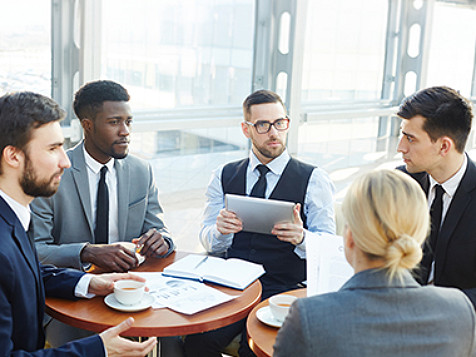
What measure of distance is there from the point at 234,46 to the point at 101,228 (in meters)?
2.90

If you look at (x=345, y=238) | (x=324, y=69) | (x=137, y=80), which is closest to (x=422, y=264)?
(x=345, y=238)

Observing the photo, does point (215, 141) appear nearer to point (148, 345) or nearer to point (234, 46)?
point (234, 46)

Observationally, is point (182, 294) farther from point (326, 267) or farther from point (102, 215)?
point (102, 215)

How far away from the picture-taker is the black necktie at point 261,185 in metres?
2.81

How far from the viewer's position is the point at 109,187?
271 centimetres

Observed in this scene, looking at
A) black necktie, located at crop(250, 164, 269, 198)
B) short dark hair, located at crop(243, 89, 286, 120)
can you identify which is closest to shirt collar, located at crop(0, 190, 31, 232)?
black necktie, located at crop(250, 164, 269, 198)

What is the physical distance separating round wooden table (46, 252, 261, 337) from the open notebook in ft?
0.38

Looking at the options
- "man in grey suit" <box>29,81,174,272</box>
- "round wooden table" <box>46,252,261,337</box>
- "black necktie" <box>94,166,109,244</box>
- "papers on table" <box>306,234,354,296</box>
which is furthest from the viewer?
"black necktie" <box>94,166,109,244</box>

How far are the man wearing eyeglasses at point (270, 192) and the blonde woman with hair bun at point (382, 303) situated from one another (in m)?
1.25

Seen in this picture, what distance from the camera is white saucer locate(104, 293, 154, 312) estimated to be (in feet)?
6.26

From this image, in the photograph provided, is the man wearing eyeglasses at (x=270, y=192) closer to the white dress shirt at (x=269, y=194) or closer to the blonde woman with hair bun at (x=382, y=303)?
the white dress shirt at (x=269, y=194)

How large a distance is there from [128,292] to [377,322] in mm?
961

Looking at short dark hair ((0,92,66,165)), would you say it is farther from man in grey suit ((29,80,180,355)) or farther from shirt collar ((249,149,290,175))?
shirt collar ((249,149,290,175))

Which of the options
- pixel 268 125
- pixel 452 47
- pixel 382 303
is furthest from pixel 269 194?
pixel 452 47
